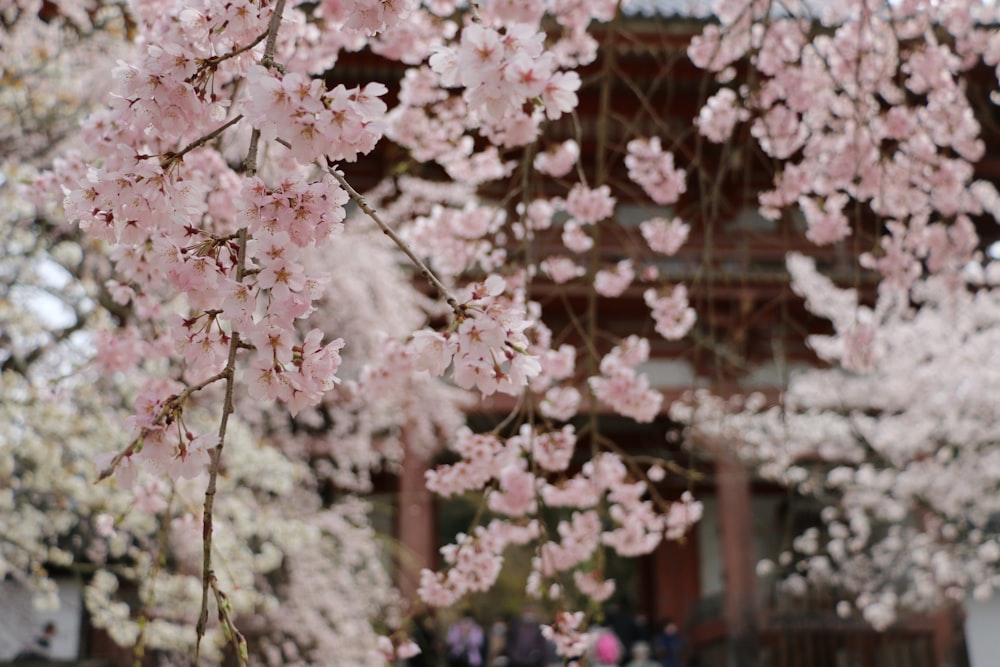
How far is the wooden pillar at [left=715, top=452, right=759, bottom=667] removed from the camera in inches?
372

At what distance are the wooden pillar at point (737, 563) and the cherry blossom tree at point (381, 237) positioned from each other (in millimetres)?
1342

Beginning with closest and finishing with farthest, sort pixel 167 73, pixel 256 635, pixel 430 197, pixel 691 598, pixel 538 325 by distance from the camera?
pixel 167 73, pixel 538 325, pixel 256 635, pixel 430 197, pixel 691 598

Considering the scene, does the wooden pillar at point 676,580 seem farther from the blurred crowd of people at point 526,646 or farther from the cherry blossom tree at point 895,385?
the cherry blossom tree at point 895,385

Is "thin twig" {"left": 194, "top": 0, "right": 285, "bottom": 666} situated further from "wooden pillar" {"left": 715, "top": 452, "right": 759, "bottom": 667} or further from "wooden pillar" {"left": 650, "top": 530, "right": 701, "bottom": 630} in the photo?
"wooden pillar" {"left": 650, "top": 530, "right": 701, "bottom": 630}

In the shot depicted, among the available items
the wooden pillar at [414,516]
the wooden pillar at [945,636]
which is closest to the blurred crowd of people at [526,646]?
the wooden pillar at [414,516]

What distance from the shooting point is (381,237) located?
8.42 m

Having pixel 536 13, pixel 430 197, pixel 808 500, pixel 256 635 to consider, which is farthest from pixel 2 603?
pixel 808 500

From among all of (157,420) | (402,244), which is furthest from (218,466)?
(402,244)

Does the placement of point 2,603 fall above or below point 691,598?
below

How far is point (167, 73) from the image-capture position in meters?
1.42

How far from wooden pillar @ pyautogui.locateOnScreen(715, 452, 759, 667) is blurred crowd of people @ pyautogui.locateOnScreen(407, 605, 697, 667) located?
0.79 meters

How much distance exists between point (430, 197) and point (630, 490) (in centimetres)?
524

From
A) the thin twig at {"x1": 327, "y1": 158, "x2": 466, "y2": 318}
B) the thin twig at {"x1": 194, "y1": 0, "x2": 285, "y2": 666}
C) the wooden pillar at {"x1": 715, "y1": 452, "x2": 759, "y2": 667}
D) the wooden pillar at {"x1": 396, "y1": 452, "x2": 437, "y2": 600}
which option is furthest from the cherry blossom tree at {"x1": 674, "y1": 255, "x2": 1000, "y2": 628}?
the thin twig at {"x1": 194, "y1": 0, "x2": 285, "y2": 666}

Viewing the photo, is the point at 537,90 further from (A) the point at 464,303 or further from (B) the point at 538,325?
(B) the point at 538,325
